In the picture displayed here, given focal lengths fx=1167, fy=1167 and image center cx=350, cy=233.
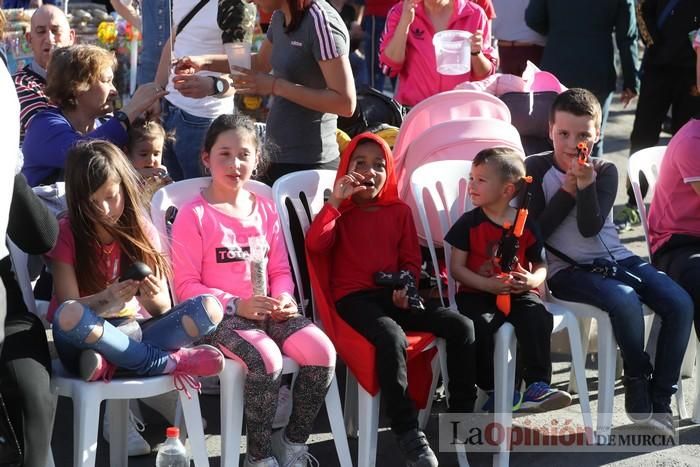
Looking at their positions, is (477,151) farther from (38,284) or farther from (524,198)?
(38,284)

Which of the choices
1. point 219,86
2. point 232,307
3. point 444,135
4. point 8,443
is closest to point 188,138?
point 219,86

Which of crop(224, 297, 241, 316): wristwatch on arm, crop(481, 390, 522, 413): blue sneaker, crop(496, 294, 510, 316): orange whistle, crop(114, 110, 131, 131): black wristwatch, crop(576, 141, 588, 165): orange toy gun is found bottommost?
crop(481, 390, 522, 413): blue sneaker

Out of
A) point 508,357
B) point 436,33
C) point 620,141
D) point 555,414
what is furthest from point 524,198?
point 620,141

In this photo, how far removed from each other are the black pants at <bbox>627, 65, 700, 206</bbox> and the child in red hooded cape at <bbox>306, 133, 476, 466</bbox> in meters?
3.43

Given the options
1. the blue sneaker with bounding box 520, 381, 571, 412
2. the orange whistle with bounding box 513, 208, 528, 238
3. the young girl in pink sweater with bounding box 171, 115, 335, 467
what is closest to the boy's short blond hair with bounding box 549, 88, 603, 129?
the orange whistle with bounding box 513, 208, 528, 238

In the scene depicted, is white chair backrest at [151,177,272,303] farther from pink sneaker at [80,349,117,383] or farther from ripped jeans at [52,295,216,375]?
pink sneaker at [80,349,117,383]

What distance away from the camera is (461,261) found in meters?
4.58

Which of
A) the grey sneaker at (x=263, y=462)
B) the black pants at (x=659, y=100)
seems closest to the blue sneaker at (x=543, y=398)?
the grey sneaker at (x=263, y=462)

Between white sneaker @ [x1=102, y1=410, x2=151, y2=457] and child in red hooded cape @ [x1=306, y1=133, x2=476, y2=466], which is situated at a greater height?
child in red hooded cape @ [x1=306, y1=133, x2=476, y2=466]

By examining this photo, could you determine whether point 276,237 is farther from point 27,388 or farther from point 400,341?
point 27,388

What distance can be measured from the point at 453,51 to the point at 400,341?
192cm

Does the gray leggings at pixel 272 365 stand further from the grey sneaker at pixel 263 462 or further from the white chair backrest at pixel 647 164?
the white chair backrest at pixel 647 164

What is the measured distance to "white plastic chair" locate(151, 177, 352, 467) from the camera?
12.9 ft

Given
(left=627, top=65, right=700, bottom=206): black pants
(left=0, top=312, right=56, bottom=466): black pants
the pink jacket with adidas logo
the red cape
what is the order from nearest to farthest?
(left=0, top=312, right=56, bottom=466): black pants < the red cape < the pink jacket with adidas logo < (left=627, top=65, right=700, bottom=206): black pants
